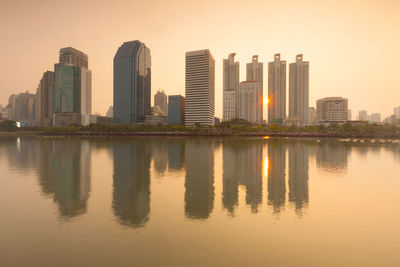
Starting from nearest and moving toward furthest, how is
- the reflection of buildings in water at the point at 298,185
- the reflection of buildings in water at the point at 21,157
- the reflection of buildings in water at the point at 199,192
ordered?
the reflection of buildings in water at the point at 199,192 → the reflection of buildings in water at the point at 298,185 → the reflection of buildings in water at the point at 21,157

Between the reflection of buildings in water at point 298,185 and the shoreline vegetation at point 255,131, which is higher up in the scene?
the shoreline vegetation at point 255,131

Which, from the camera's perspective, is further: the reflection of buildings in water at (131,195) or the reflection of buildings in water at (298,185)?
the reflection of buildings in water at (298,185)

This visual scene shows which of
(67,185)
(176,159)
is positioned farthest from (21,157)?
(176,159)

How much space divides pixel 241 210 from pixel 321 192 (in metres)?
9.44

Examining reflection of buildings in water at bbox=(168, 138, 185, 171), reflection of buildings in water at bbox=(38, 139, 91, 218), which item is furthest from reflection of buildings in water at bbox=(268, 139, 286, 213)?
reflection of buildings in water at bbox=(38, 139, 91, 218)

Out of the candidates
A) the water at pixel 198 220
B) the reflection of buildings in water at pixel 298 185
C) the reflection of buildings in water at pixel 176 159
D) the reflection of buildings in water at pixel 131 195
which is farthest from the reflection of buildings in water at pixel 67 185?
the reflection of buildings in water at pixel 298 185

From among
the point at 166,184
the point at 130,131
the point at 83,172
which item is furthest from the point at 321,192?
the point at 130,131

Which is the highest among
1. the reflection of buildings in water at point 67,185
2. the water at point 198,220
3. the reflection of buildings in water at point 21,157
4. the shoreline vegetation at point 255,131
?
the shoreline vegetation at point 255,131

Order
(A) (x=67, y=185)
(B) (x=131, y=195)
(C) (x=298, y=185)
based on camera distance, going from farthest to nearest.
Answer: (C) (x=298, y=185) < (A) (x=67, y=185) < (B) (x=131, y=195)

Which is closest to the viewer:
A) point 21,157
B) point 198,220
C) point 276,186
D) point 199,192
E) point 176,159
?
point 198,220

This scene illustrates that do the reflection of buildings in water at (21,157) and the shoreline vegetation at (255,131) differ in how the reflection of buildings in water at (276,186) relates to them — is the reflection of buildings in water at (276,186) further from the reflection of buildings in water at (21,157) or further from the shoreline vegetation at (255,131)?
the shoreline vegetation at (255,131)

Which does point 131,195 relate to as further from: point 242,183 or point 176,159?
point 176,159

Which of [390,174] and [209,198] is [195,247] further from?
[390,174]

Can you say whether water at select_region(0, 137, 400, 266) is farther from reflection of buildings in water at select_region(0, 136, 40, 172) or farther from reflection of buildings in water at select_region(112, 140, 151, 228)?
reflection of buildings in water at select_region(0, 136, 40, 172)
